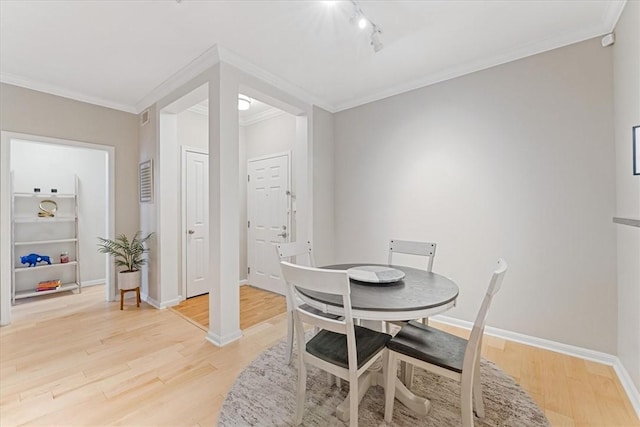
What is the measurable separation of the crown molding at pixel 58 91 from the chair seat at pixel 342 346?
3913 millimetres

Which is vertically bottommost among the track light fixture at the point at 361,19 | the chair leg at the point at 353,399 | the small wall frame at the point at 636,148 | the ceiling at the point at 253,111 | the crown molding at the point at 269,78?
the chair leg at the point at 353,399

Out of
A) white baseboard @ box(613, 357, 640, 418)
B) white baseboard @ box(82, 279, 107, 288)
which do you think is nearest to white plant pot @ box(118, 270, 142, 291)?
white baseboard @ box(82, 279, 107, 288)

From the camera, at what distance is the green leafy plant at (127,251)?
11.4 ft

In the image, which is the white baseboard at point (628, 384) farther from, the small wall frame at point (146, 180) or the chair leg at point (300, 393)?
the small wall frame at point (146, 180)

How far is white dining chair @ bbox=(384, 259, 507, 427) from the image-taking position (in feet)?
4.27

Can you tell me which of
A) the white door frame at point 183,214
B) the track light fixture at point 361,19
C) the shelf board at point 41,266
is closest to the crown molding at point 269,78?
the track light fixture at point 361,19

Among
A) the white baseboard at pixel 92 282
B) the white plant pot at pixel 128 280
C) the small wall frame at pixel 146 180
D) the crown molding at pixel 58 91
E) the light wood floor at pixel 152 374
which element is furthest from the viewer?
the white baseboard at pixel 92 282

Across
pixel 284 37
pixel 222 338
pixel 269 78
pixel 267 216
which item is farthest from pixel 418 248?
pixel 267 216

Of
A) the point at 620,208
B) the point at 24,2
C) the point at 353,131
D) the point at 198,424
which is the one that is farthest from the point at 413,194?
the point at 24,2

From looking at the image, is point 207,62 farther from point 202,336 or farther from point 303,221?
point 202,336

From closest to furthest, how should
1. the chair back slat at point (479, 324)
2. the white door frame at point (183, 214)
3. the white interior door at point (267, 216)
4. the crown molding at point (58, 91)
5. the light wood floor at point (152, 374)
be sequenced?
1. the chair back slat at point (479, 324)
2. the light wood floor at point (152, 374)
3. the crown molding at point (58, 91)
4. the white door frame at point (183, 214)
5. the white interior door at point (267, 216)

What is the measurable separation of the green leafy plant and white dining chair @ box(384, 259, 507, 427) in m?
3.28

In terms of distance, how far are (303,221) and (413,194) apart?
1359mm

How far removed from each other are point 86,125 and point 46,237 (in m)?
2.01
